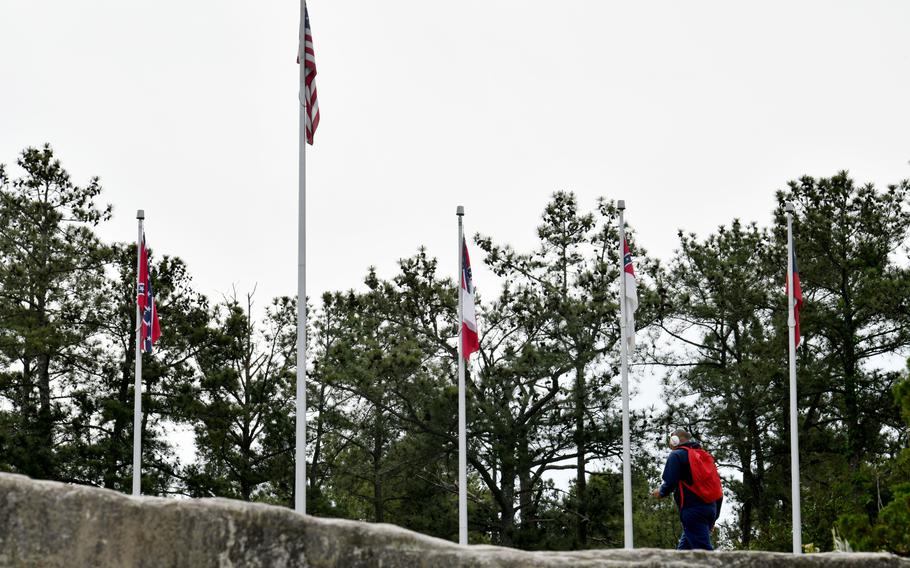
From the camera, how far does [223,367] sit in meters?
30.6

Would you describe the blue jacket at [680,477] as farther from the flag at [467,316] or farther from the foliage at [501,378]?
the foliage at [501,378]

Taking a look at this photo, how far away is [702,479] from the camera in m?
→ 8.73

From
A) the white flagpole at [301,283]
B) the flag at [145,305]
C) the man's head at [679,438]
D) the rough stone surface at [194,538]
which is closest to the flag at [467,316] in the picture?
the white flagpole at [301,283]

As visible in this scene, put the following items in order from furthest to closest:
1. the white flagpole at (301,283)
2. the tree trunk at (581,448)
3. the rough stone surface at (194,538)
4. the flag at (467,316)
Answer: the tree trunk at (581,448)
the flag at (467,316)
the white flagpole at (301,283)
the rough stone surface at (194,538)

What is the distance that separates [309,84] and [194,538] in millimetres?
9642

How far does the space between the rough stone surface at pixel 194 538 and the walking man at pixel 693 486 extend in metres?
2.90

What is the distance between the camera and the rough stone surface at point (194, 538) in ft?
19.4

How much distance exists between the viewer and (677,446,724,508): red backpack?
8.73 m

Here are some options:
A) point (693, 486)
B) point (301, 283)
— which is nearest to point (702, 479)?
point (693, 486)

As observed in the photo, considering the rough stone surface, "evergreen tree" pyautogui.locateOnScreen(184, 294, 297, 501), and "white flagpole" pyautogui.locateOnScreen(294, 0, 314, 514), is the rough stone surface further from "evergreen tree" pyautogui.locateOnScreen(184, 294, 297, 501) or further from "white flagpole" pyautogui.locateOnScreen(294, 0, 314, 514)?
"evergreen tree" pyautogui.locateOnScreen(184, 294, 297, 501)

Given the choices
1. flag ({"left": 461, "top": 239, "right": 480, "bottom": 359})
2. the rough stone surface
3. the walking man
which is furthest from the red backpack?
flag ({"left": 461, "top": 239, "right": 480, "bottom": 359})

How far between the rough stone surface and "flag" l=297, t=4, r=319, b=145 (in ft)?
30.5

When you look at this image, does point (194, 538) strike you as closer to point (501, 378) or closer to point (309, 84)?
point (309, 84)

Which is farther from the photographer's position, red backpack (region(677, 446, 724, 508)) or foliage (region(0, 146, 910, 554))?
foliage (region(0, 146, 910, 554))
